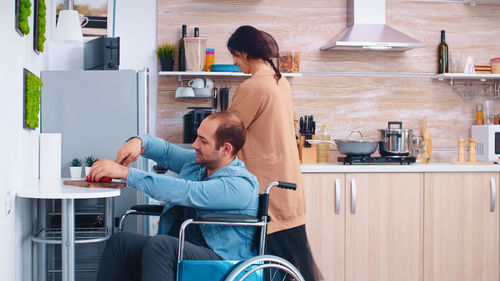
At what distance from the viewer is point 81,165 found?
10.4ft

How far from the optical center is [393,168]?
3768 mm

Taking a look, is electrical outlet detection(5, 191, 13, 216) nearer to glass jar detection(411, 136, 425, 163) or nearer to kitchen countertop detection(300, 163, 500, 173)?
kitchen countertop detection(300, 163, 500, 173)

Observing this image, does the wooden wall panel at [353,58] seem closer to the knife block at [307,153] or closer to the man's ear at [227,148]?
the knife block at [307,153]

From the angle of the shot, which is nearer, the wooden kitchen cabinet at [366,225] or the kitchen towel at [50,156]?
the kitchen towel at [50,156]

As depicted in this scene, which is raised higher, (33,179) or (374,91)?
(374,91)

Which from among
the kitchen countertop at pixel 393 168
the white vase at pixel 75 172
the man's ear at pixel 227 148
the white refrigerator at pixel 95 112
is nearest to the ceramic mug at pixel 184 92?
the white refrigerator at pixel 95 112

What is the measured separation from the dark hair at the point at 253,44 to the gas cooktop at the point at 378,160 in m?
1.47

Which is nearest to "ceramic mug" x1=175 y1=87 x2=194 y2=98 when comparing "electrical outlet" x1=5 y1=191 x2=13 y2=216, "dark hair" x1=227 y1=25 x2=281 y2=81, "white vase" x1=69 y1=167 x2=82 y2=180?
"white vase" x1=69 y1=167 x2=82 y2=180

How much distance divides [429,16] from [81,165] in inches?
106

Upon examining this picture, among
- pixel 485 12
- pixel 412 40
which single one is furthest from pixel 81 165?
pixel 485 12

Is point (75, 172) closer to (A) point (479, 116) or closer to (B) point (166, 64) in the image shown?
(B) point (166, 64)

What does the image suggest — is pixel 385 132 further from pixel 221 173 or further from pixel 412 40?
pixel 221 173

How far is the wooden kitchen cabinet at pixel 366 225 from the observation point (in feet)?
12.3

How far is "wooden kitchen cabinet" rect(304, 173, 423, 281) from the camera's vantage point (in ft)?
12.3
